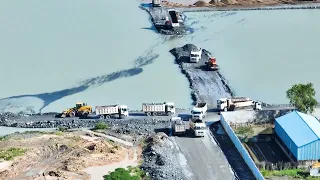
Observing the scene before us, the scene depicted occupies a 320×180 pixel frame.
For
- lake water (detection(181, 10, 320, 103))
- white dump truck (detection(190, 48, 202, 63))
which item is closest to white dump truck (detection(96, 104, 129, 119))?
lake water (detection(181, 10, 320, 103))

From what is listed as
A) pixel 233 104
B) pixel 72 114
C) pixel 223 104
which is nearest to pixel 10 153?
pixel 72 114

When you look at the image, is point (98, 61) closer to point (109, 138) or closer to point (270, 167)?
point (109, 138)

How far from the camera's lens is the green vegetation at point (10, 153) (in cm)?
2245

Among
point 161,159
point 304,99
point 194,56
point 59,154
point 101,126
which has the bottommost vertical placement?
point 161,159

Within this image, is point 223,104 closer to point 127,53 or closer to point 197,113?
point 197,113

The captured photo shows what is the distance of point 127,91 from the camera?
31.2 m

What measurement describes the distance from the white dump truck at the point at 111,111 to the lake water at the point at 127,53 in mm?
2071

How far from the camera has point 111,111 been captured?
27031 mm

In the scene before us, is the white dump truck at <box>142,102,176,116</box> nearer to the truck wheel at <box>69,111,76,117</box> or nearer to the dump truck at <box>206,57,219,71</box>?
the truck wheel at <box>69,111,76,117</box>

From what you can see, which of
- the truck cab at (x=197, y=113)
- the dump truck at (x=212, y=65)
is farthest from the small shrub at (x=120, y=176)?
the dump truck at (x=212, y=65)

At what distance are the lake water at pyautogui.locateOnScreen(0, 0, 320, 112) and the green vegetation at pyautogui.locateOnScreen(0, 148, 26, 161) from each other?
6209 millimetres

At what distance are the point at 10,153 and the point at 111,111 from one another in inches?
223

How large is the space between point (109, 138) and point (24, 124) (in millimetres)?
4482

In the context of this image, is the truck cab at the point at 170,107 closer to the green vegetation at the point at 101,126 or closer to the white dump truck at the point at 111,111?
the white dump truck at the point at 111,111
